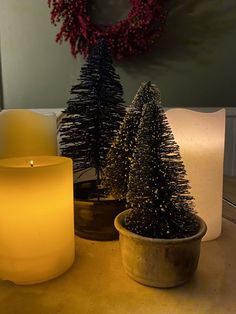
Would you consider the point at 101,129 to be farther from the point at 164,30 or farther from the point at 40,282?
the point at 164,30

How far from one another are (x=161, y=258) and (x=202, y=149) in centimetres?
21

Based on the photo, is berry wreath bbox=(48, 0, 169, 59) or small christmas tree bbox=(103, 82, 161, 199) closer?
small christmas tree bbox=(103, 82, 161, 199)

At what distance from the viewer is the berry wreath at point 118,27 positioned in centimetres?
118

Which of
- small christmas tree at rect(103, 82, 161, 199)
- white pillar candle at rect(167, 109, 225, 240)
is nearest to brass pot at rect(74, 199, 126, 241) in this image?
small christmas tree at rect(103, 82, 161, 199)

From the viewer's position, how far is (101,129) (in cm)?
55

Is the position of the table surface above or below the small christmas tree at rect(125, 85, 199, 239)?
below

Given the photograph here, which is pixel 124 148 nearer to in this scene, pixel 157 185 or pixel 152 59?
pixel 157 185

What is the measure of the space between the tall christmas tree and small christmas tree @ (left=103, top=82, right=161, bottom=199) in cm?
5

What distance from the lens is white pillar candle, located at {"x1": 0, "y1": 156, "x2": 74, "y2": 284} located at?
1.35ft

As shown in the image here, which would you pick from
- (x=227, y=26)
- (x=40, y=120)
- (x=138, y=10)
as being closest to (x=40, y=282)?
(x=40, y=120)

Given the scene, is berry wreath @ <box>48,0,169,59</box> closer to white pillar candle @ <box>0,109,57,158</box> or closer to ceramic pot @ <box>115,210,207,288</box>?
white pillar candle @ <box>0,109,57,158</box>

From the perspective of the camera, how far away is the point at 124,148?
0.50 meters

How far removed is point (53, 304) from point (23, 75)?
126cm

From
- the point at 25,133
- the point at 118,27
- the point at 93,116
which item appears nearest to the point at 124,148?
the point at 93,116
